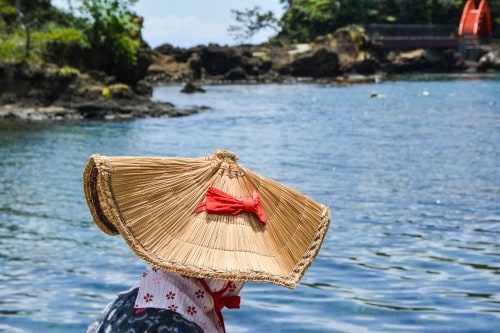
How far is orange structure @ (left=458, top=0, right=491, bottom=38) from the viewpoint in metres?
68.8

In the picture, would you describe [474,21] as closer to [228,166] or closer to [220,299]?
[228,166]

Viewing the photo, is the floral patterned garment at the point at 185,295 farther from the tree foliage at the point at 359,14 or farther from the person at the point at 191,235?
the tree foliage at the point at 359,14

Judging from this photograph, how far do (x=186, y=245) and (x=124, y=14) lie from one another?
32.6m

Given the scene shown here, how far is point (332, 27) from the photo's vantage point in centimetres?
7631

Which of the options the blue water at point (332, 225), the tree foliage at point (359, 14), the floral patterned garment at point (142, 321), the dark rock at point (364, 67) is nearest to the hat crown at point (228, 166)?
the floral patterned garment at point (142, 321)

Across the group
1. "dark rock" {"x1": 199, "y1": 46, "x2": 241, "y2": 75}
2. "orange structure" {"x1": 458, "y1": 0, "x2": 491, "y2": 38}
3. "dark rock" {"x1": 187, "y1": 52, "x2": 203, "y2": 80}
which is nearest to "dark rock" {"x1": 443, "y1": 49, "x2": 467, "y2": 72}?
"orange structure" {"x1": 458, "y1": 0, "x2": 491, "y2": 38}

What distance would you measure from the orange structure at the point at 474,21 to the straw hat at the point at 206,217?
224 ft

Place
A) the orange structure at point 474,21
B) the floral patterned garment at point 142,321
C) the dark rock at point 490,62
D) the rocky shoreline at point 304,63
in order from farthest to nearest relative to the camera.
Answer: the orange structure at point 474,21 < the dark rock at point 490,62 < the rocky shoreline at point 304,63 < the floral patterned garment at point 142,321

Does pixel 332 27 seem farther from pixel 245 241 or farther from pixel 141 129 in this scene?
pixel 245 241

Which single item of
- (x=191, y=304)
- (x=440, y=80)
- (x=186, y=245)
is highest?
(x=186, y=245)

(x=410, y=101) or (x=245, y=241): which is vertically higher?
(x=245, y=241)

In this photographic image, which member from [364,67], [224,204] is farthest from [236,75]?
[224,204]

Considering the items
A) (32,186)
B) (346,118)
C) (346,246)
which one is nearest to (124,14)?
(346,118)

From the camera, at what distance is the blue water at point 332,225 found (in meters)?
6.21
